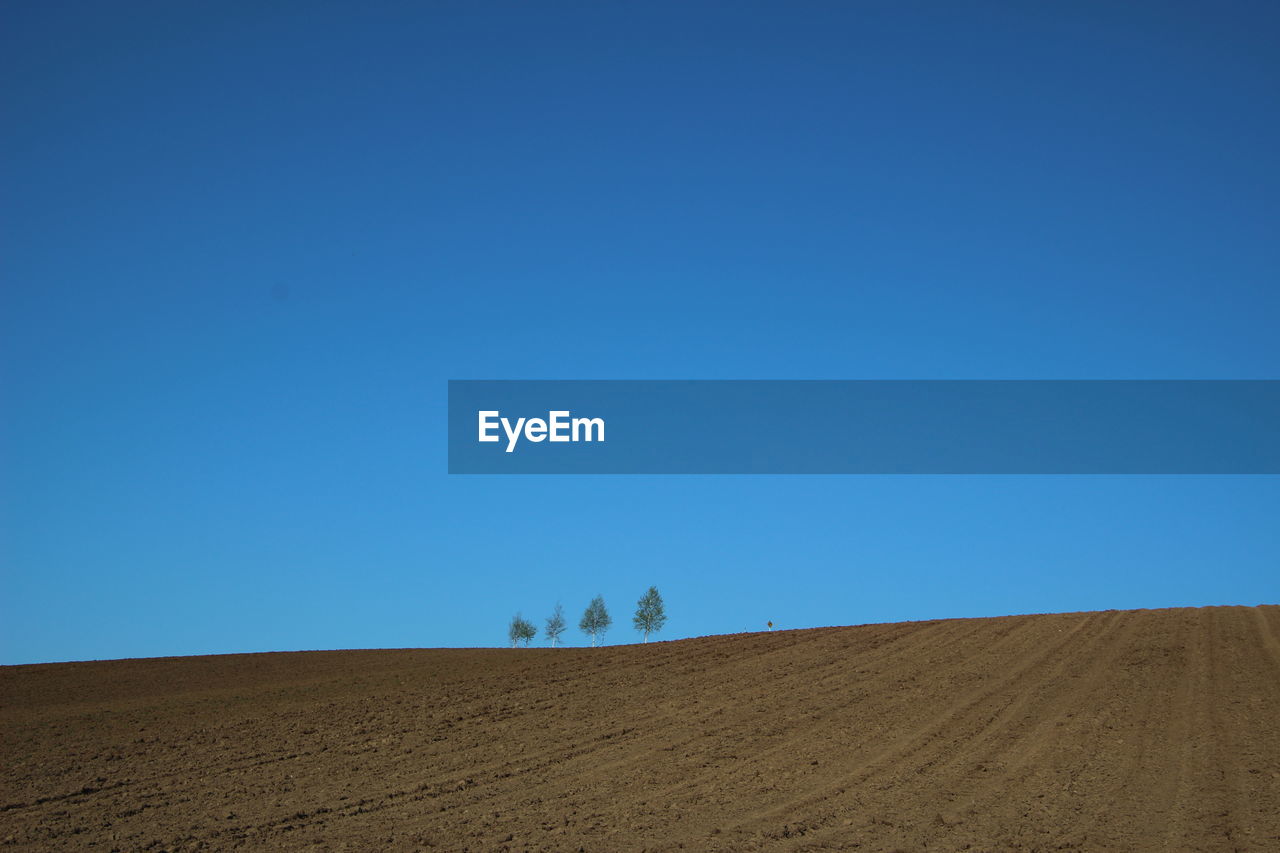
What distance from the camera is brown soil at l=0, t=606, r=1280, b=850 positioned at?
51.4ft

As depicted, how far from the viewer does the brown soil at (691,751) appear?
51.4 feet

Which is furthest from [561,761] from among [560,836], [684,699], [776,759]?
[684,699]

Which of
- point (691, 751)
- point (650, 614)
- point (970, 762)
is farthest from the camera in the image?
point (650, 614)

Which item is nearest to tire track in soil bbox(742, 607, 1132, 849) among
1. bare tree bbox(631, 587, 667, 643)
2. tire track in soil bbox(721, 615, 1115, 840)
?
tire track in soil bbox(721, 615, 1115, 840)

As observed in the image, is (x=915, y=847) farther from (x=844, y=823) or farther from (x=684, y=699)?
(x=684, y=699)

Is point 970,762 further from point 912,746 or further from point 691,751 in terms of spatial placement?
point 691,751

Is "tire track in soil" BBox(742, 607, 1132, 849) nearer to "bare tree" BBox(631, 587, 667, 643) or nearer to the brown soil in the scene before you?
the brown soil

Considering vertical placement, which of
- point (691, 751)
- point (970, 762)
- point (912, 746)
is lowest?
point (970, 762)

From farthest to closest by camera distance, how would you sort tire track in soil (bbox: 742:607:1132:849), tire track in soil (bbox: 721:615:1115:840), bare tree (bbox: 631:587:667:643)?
bare tree (bbox: 631:587:667:643) → tire track in soil (bbox: 721:615:1115:840) → tire track in soil (bbox: 742:607:1132:849)

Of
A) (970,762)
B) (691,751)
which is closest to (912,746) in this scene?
(970,762)

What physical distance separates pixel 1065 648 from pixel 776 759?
1853 cm

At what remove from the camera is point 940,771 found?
19.5 meters

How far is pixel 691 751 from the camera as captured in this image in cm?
2211

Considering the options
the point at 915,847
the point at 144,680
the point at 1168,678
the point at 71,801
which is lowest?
the point at 915,847
